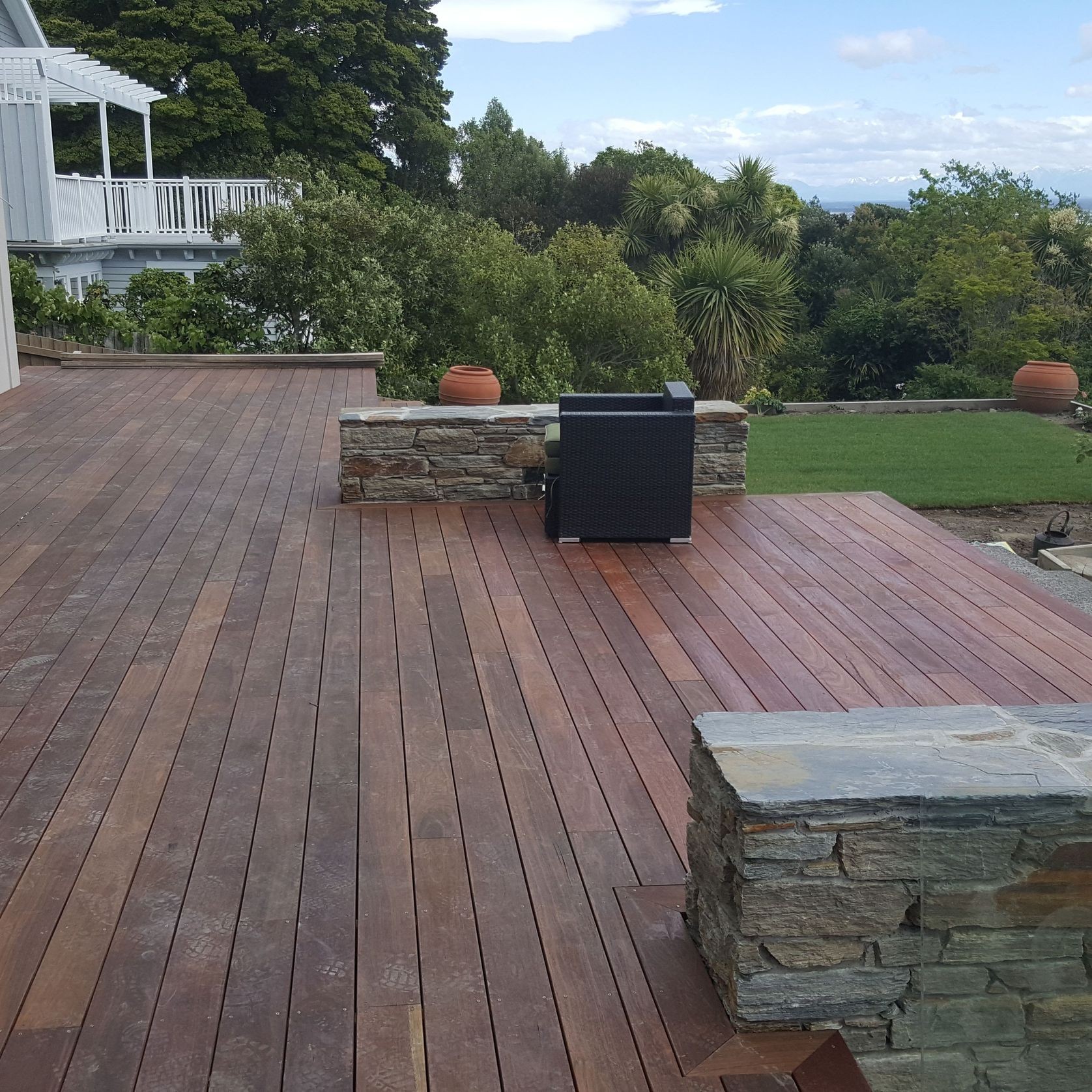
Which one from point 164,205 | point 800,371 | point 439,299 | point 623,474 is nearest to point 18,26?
point 164,205

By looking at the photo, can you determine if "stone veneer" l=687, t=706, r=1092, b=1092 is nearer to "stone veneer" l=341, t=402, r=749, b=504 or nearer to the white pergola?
"stone veneer" l=341, t=402, r=749, b=504

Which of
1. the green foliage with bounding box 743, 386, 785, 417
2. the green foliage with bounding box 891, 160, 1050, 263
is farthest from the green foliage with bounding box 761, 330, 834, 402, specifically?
the green foliage with bounding box 743, 386, 785, 417

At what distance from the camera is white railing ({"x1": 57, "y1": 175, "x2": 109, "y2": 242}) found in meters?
14.2

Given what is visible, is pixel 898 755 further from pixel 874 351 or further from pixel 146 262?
pixel 874 351

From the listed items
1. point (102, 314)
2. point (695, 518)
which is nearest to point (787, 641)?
point (695, 518)

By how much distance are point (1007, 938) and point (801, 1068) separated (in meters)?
0.43

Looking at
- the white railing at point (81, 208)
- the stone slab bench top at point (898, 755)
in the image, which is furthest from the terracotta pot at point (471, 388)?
the white railing at point (81, 208)

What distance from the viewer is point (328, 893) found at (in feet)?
8.30

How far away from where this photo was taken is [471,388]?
9.00 metres

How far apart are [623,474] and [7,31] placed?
1421cm

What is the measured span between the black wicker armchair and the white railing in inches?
434

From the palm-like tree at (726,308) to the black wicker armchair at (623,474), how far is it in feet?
34.5

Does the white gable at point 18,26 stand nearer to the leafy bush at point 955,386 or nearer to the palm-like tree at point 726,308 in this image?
the palm-like tree at point 726,308

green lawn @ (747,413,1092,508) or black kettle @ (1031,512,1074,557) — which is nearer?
black kettle @ (1031,512,1074,557)
